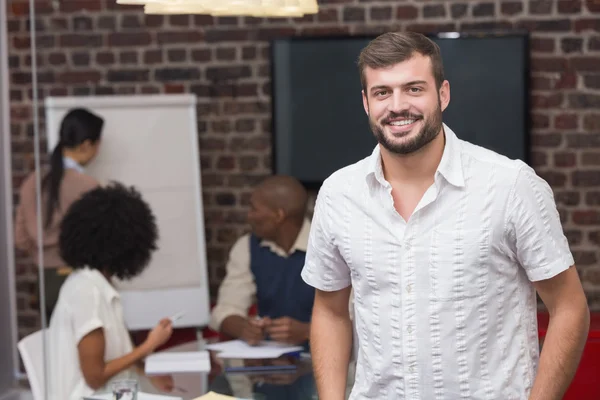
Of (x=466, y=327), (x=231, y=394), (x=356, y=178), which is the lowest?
(x=231, y=394)

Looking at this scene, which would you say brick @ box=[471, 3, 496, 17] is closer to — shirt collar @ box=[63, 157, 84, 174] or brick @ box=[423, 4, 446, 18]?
brick @ box=[423, 4, 446, 18]

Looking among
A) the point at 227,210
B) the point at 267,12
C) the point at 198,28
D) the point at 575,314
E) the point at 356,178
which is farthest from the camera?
the point at 227,210

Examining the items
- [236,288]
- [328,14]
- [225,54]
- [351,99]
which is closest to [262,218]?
[236,288]

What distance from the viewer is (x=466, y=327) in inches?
65.6

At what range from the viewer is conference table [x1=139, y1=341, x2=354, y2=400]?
226 cm

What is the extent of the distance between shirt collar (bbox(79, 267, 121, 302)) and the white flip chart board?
2.32ft

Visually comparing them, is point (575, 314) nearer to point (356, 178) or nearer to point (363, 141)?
point (356, 178)

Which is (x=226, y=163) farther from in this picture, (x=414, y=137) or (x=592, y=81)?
(x=414, y=137)

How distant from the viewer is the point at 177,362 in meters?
2.60

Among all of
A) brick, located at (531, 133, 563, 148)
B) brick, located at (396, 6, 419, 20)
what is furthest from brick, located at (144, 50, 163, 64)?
brick, located at (531, 133, 563, 148)

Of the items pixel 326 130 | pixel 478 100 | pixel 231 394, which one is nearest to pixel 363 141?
pixel 326 130

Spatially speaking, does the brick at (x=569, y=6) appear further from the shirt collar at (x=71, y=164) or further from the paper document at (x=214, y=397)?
the shirt collar at (x=71, y=164)

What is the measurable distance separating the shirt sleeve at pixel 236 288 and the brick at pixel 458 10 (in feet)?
3.39

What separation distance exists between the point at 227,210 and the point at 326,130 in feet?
1.78
